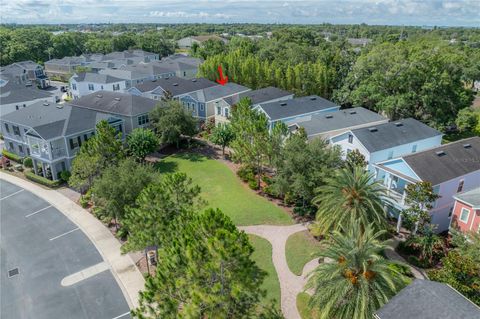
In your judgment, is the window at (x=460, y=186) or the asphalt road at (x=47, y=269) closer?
the asphalt road at (x=47, y=269)

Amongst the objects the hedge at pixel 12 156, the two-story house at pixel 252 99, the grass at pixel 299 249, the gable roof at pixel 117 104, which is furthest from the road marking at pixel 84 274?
the two-story house at pixel 252 99

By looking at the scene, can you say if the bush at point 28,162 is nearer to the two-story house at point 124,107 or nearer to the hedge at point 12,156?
the hedge at point 12,156

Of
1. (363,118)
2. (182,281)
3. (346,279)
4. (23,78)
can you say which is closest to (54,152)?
(182,281)

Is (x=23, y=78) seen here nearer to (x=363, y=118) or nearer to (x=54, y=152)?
(x=54, y=152)

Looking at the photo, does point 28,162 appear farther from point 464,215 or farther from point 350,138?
point 464,215

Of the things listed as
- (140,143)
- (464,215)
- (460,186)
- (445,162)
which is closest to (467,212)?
(464,215)

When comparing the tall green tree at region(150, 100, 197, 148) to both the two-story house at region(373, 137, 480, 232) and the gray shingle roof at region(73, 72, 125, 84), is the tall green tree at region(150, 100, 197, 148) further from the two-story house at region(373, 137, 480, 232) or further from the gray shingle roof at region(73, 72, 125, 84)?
the gray shingle roof at region(73, 72, 125, 84)
